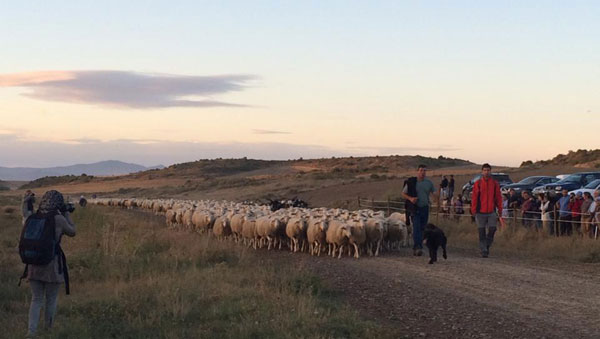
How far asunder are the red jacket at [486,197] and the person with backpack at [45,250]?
8888mm

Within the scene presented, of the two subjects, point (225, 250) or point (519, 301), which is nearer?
point (519, 301)

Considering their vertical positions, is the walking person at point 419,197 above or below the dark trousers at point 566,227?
above

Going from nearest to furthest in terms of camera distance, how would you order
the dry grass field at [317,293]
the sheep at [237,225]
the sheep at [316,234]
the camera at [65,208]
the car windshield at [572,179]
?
the camera at [65,208], the dry grass field at [317,293], the sheep at [316,234], the sheep at [237,225], the car windshield at [572,179]

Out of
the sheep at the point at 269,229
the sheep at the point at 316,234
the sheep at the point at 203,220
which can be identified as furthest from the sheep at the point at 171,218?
the sheep at the point at 316,234

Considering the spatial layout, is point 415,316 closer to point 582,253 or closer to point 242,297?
point 242,297

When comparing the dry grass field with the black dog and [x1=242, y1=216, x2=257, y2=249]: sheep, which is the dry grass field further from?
[x1=242, y1=216, x2=257, y2=249]: sheep

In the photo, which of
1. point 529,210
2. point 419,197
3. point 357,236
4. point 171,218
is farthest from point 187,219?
point 419,197

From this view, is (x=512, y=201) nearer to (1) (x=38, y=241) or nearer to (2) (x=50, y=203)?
(2) (x=50, y=203)

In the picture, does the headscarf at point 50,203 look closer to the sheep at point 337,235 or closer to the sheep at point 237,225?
the sheep at point 337,235

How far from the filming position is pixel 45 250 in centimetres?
831

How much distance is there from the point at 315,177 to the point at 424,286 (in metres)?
63.5

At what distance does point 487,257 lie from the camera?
15.5 m

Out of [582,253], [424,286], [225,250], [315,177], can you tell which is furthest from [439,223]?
[315,177]

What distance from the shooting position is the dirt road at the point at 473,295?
8664 mm
